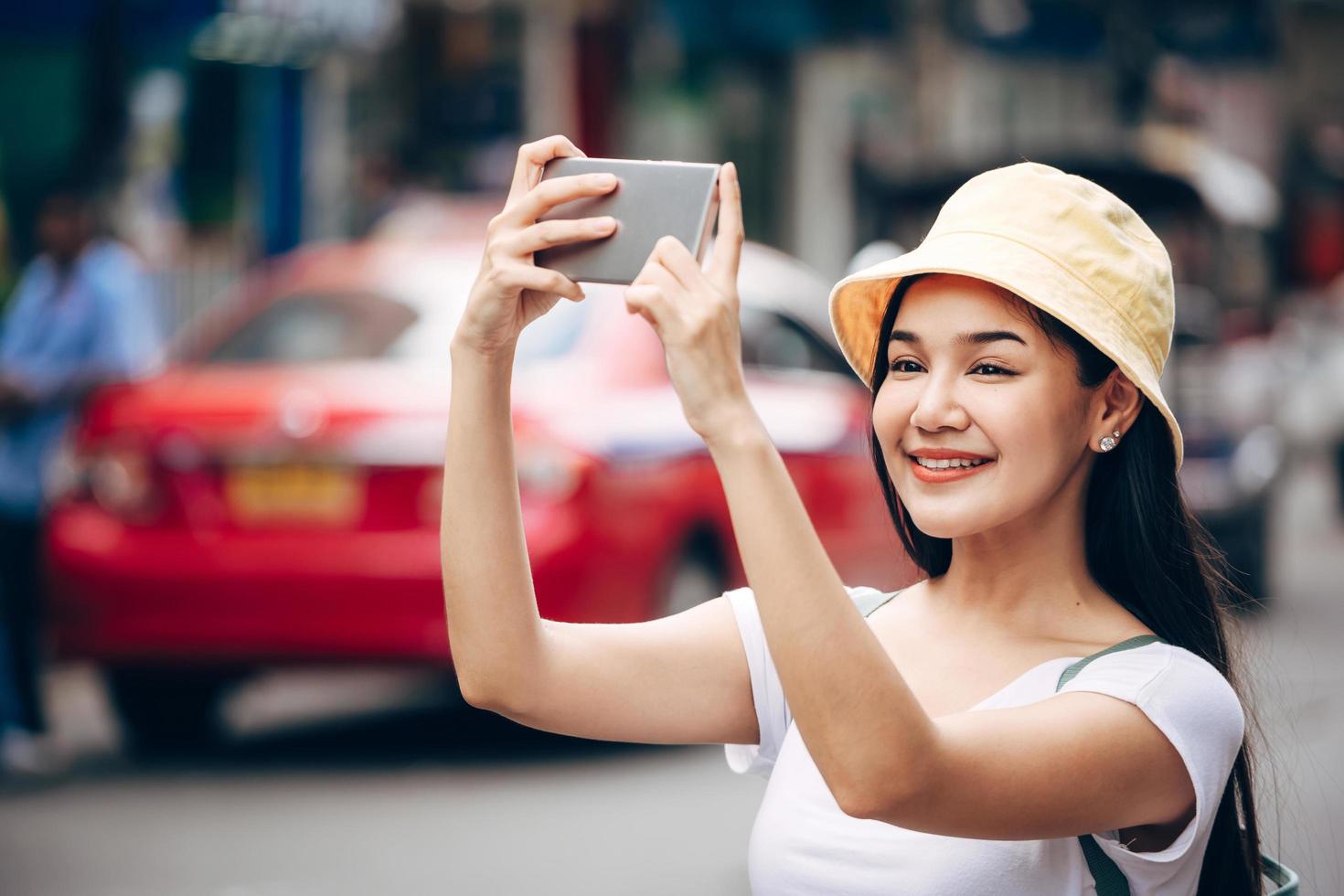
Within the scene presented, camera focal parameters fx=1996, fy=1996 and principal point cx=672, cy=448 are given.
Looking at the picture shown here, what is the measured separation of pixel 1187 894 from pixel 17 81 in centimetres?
1050

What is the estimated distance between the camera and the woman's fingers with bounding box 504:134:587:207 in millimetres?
2070

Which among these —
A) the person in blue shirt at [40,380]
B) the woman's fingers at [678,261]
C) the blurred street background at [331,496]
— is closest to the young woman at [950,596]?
the woman's fingers at [678,261]

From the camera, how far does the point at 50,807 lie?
6.06 meters

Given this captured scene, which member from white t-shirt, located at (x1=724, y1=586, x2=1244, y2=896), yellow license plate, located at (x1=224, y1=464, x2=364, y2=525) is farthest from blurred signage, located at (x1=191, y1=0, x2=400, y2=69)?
white t-shirt, located at (x1=724, y1=586, x2=1244, y2=896)

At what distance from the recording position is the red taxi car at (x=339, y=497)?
6.14m

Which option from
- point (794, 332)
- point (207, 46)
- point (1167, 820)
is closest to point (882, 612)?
point (1167, 820)

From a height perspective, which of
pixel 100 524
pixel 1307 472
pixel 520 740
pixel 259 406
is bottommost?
pixel 1307 472

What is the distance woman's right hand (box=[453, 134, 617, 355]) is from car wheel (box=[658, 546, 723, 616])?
4347mm

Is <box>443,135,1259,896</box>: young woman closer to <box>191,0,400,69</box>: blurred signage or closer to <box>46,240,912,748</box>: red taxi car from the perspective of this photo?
<box>46,240,912,748</box>: red taxi car

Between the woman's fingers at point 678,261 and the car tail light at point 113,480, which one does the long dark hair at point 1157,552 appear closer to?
the woman's fingers at point 678,261

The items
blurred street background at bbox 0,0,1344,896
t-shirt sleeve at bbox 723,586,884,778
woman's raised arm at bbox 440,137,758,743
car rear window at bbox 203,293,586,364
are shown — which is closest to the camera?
woman's raised arm at bbox 440,137,758,743

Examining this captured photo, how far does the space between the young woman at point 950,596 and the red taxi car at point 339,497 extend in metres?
3.55

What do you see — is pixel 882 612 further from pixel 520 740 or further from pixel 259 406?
pixel 520 740

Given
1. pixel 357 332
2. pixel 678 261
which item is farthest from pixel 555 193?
pixel 357 332
